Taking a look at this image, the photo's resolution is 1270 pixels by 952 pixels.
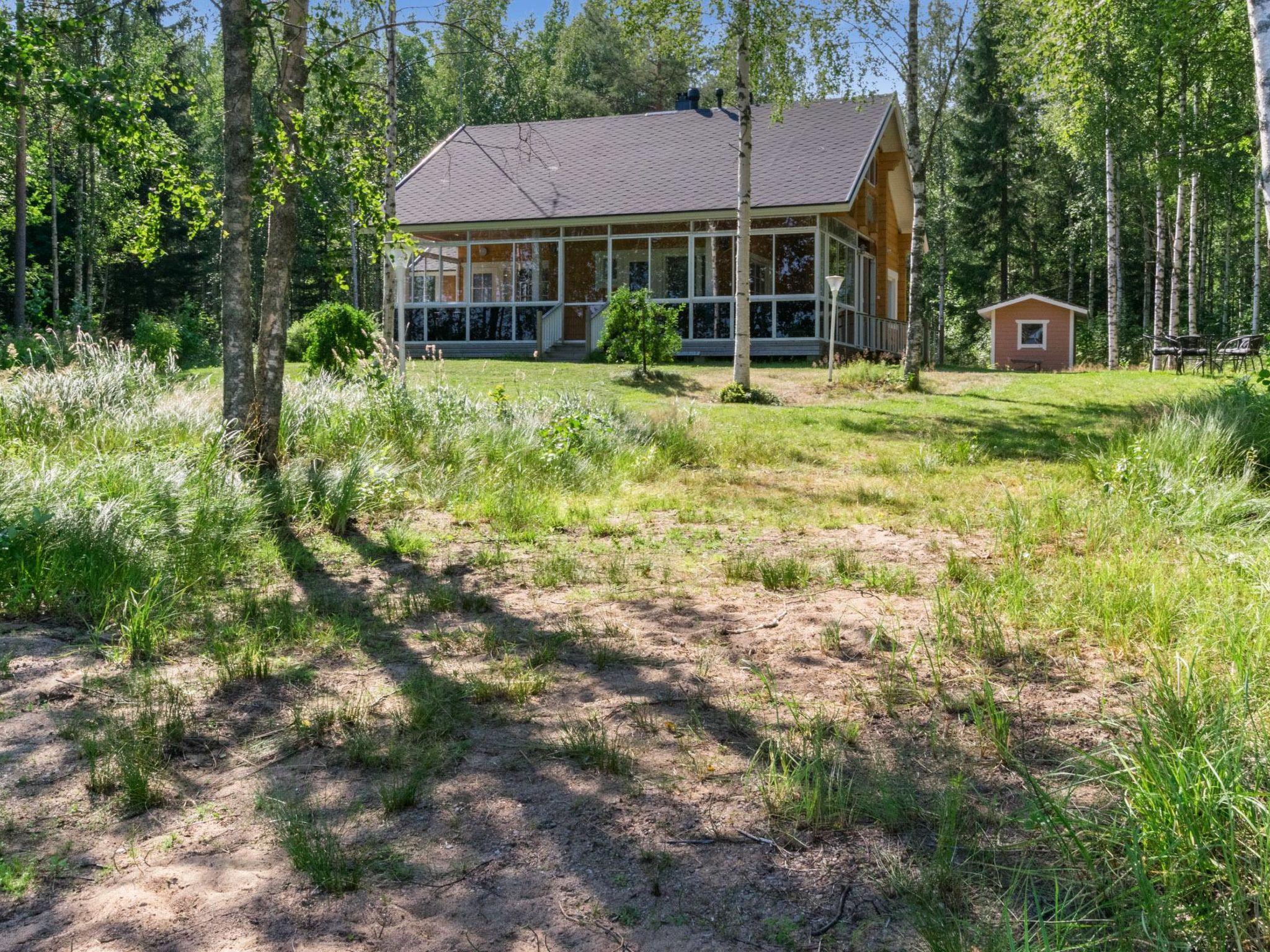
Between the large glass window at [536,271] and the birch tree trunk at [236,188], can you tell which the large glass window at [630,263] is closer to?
the large glass window at [536,271]

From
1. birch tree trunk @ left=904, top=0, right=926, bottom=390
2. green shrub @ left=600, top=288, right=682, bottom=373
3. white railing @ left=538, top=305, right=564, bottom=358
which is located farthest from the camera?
white railing @ left=538, top=305, right=564, bottom=358

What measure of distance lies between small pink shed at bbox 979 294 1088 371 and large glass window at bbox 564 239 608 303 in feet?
34.9

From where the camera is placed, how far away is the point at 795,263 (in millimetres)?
22109

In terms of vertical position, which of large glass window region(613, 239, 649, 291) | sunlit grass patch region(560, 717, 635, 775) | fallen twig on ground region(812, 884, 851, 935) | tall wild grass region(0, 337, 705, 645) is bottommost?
fallen twig on ground region(812, 884, 851, 935)

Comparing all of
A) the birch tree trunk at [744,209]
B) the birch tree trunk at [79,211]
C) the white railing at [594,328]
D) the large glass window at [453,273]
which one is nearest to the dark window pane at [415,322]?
the large glass window at [453,273]

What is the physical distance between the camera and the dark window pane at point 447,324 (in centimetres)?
2431

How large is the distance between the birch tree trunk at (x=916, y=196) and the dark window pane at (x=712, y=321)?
228 inches

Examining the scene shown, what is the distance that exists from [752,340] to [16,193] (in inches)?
609

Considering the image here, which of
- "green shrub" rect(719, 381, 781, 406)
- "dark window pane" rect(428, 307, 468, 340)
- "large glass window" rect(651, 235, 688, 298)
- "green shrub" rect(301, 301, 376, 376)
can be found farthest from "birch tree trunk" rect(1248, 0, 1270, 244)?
"dark window pane" rect(428, 307, 468, 340)

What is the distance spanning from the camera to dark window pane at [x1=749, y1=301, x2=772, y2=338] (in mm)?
21922

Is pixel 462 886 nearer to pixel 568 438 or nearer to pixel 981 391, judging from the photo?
pixel 568 438

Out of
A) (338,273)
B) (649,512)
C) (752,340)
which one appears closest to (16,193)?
(752,340)

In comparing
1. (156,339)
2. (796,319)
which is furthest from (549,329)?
(156,339)

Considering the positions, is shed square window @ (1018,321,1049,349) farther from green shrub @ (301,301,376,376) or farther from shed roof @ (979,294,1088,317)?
green shrub @ (301,301,376,376)
